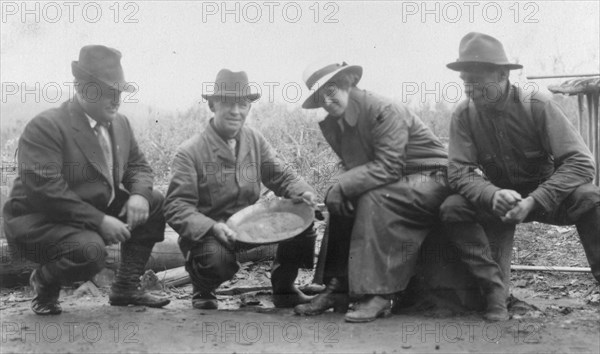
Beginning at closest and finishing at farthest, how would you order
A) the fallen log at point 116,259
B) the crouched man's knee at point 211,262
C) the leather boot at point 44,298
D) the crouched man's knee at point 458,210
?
1. the crouched man's knee at point 458,210
2. the leather boot at point 44,298
3. the crouched man's knee at point 211,262
4. the fallen log at point 116,259

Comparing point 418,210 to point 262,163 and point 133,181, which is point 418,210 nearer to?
point 262,163

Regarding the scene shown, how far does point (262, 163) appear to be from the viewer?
16.4ft

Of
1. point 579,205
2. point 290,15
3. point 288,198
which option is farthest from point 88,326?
point 290,15

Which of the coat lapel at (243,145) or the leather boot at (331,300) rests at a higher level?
the coat lapel at (243,145)

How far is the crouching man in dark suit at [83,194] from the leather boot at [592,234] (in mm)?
2827

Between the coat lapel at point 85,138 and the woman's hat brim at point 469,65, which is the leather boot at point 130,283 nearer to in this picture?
the coat lapel at point 85,138

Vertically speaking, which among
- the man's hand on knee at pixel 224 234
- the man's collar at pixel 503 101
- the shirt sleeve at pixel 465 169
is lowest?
the man's hand on knee at pixel 224 234

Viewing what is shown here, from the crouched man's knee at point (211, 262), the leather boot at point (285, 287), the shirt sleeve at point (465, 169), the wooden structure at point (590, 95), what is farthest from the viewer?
the wooden structure at point (590, 95)

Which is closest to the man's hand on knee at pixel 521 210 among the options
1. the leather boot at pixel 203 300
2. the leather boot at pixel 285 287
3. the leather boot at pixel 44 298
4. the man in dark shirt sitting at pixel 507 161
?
the man in dark shirt sitting at pixel 507 161

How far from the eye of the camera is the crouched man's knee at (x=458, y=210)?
168 inches

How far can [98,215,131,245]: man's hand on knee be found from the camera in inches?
169

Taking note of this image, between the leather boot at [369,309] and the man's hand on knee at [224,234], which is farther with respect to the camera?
the man's hand on knee at [224,234]

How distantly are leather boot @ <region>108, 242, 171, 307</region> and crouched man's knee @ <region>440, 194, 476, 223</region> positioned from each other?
2084 mm

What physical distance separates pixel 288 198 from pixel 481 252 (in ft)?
4.66
